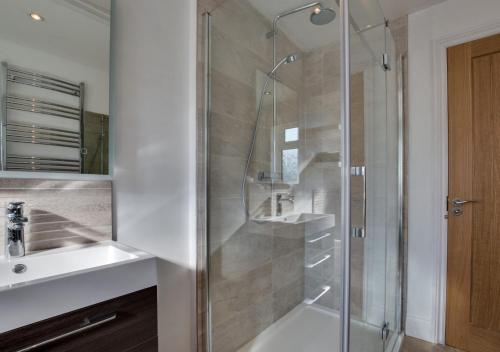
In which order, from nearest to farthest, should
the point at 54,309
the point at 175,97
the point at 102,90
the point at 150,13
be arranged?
the point at 54,309
the point at 102,90
the point at 150,13
the point at 175,97

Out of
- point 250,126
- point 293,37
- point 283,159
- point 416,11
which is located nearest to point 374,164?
point 283,159

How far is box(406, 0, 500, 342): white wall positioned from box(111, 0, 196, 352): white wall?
5.32ft

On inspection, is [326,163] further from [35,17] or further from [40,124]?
[35,17]

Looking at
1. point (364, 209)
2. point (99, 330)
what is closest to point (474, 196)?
point (364, 209)

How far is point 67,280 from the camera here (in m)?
0.76

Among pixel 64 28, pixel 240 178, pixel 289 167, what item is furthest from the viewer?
pixel 289 167

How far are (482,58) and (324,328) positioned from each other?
2045 millimetres

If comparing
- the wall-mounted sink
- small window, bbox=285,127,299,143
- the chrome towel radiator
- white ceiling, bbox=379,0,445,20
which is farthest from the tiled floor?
white ceiling, bbox=379,0,445,20

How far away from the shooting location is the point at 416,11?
1995 millimetres

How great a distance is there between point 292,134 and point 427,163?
1.05 m

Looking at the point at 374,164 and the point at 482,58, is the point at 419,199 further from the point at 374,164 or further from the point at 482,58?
the point at 482,58

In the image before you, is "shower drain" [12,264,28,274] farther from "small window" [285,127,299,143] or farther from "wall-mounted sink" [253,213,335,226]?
"small window" [285,127,299,143]

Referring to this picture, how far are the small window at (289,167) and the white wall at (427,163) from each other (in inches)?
36.7

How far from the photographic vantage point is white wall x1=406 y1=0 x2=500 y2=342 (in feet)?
6.18
